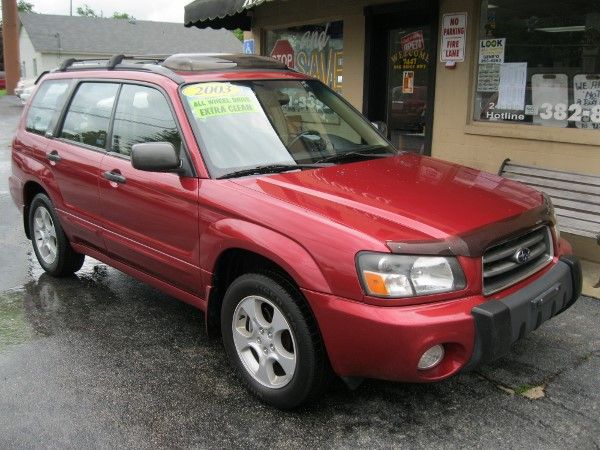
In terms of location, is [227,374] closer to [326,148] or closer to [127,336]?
[127,336]

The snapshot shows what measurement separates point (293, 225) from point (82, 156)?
7.36ft

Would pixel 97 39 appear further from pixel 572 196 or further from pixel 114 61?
pixel 572 196

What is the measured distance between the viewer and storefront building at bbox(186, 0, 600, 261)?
228 inches

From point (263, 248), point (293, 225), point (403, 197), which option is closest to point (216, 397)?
point (263, 248)

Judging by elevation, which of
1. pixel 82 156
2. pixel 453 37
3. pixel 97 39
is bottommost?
pixel 82 156

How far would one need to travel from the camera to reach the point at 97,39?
43.7 meters

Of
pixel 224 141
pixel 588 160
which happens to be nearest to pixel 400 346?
pixel 224 141

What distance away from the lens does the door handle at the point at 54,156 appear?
475 centimetres

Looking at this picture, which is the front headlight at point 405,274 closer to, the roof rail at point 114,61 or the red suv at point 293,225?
the red suv at point 293,225

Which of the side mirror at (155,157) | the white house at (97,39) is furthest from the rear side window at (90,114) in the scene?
the white house at (97,39)

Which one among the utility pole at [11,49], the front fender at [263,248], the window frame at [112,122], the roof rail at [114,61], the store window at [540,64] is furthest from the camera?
the utility pole at [11,49]

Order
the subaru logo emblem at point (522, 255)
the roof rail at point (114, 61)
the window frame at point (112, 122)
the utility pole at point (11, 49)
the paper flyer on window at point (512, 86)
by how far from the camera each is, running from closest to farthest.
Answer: the subaru logo emblem at point (522, 255)
the window frame at point (112, 122)
the roof rail at point (114, 61)
the paper flyer on window at point (512, 86)
the utility pole at point (11, 49)

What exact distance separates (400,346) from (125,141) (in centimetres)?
249

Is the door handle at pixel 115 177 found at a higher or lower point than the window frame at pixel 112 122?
lower
